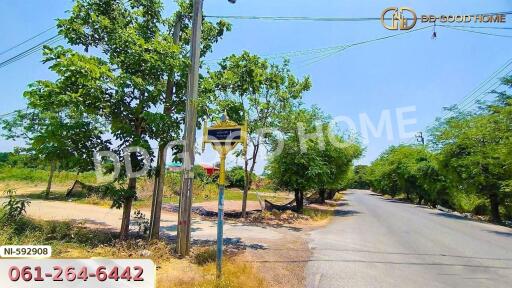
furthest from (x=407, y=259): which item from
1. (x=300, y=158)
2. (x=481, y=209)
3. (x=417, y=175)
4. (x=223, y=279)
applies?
(x=417, y=175)

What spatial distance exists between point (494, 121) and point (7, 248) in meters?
24.5

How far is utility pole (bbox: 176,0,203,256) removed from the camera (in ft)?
31.3

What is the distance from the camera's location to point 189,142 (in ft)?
32.3

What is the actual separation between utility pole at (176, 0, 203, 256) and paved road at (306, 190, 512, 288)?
3.12m

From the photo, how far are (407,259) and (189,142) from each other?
6525mm

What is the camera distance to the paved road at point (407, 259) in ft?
26.9

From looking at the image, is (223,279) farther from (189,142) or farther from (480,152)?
(480,152)

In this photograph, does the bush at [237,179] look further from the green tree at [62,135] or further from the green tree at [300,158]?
the green tree at [62,135]

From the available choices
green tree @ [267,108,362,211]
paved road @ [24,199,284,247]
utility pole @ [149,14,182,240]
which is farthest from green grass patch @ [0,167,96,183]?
utility pole @ [149,14,182,240]

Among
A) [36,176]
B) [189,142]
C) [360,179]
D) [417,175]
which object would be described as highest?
[360,179]

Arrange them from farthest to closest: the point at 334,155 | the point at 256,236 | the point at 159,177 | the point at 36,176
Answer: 1. the point at 36,176
2. the point at 334,155
3. the point at 256,236
4. the point at 159,177

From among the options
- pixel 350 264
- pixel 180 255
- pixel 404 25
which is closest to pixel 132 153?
pixel 180 255

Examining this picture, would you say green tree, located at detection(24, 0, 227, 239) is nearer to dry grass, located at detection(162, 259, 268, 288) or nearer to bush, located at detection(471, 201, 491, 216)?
dry grass, located at detection(162, 259, 268, 288)

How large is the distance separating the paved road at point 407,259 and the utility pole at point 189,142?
3.12 meters
